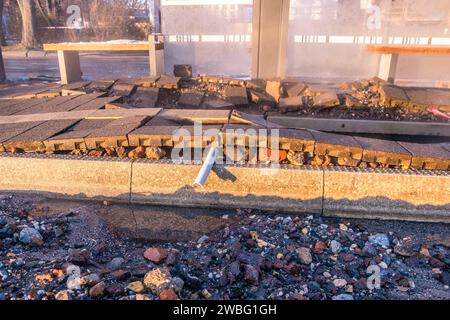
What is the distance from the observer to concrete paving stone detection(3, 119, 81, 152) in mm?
4039

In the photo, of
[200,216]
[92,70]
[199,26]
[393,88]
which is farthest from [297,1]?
[200,216]

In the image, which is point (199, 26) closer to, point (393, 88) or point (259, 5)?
point (259, 5)

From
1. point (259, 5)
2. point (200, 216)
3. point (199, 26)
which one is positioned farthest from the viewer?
point (199, 26)

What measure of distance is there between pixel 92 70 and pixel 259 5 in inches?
295

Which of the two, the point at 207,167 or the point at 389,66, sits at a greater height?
the point at 389,66

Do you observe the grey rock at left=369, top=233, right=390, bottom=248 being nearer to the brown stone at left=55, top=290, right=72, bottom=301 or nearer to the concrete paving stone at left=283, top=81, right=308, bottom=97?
the brown stone at left=55, top=290, right=72, bottom=301

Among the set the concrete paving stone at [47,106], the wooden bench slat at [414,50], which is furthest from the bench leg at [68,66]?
the wooden bench slat at [414,50]

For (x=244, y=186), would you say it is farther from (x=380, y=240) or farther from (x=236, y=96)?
(x=236, y=96)

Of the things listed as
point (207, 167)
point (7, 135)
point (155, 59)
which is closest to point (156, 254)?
point (207, 167)

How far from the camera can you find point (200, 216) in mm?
3498

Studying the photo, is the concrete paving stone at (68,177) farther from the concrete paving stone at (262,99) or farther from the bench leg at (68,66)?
the bench leg at (68,66)

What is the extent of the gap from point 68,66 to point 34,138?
5.43 m

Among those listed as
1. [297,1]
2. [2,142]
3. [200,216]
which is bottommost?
[200,216]

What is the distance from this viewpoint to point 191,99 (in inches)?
258
